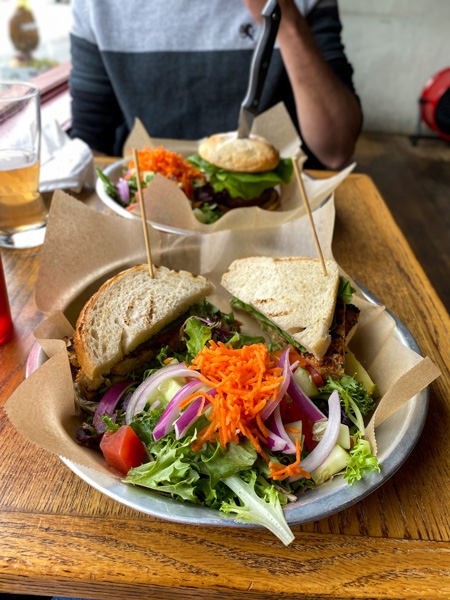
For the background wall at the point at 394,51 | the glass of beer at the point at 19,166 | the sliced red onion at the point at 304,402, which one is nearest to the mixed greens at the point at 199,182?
the glass of beer at the point at 19,166

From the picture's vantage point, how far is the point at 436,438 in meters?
1.06

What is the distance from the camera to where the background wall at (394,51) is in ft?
19.5

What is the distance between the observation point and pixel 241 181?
202 cm

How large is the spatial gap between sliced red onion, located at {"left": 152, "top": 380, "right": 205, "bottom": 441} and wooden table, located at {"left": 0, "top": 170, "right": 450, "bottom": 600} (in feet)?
0.48

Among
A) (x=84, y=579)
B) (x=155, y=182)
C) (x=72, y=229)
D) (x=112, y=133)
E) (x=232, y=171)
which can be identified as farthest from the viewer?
(x=112, y=133)

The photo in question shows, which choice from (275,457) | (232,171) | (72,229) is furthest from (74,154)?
(275,457)

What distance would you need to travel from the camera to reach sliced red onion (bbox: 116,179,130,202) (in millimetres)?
1942

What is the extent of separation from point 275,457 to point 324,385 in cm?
27

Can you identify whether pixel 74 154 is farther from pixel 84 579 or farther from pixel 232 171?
pixel 84 579

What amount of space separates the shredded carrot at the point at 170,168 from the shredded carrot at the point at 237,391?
1.08m

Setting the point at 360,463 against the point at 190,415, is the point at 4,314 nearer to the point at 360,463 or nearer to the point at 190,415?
the point at 190,415

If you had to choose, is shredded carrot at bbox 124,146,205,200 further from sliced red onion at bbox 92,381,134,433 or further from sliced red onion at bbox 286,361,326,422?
sliced red onion at bbox 286,361,326,422

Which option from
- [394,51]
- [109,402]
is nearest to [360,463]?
[109,402]

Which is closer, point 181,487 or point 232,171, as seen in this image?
point 181,487
